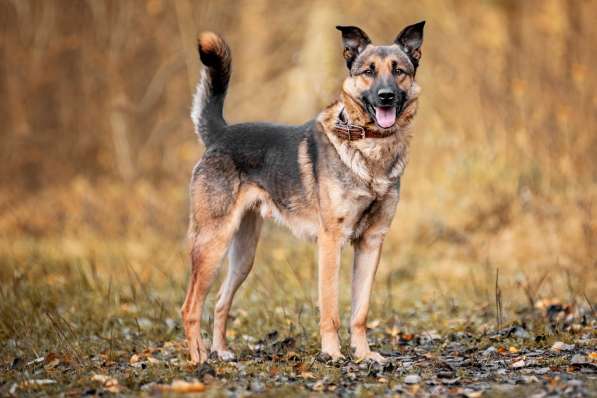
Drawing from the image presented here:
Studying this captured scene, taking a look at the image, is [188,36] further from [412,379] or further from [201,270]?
[412,379]

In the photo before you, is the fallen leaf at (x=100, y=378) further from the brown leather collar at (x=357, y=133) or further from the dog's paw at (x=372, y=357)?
the brown leather collar at (x=357, y=133)

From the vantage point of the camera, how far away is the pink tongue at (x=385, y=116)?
5059mm

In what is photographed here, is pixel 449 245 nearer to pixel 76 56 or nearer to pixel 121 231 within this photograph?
pixel 121 231

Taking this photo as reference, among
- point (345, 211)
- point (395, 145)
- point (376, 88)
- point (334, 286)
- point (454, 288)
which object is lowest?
point (454, 288)

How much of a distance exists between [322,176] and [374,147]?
40 cm

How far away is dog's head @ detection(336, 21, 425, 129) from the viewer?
505 centimetres

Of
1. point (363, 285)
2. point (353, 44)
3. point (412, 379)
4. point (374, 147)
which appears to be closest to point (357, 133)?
point (374, 147)

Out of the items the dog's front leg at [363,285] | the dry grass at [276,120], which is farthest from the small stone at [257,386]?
the dog's front leg at [363,285]

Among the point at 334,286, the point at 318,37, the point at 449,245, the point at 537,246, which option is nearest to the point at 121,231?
the point at 318,37

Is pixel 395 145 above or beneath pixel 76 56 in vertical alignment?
beneath

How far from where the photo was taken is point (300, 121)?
474 inches

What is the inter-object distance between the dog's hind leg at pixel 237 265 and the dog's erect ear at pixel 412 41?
1662 mm

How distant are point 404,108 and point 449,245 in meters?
4.67

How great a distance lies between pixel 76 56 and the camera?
1705 cm
